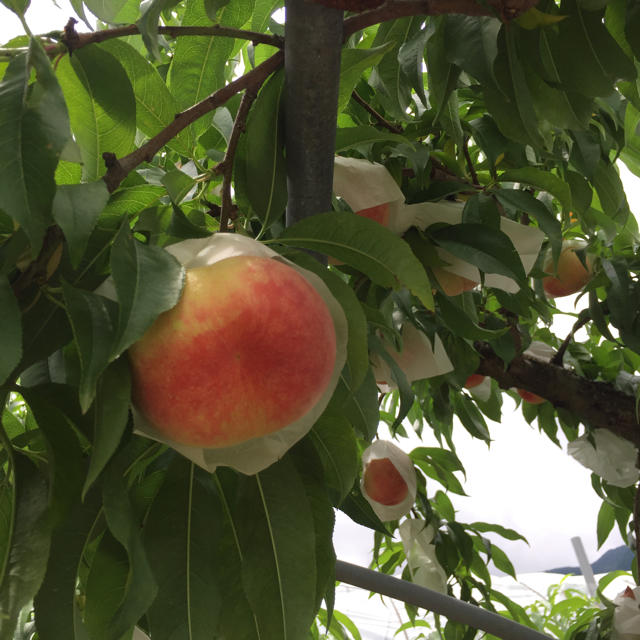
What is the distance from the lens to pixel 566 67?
0.47 meters

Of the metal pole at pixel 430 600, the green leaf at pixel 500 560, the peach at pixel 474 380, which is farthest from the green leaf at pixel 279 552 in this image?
the green leaf at pixel 500 560

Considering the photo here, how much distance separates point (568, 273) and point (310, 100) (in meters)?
→ 0.80

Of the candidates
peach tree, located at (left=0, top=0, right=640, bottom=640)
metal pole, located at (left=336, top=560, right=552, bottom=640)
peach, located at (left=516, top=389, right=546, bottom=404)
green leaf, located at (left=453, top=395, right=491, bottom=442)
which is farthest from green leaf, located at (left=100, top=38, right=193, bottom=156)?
peach, located at (left=516, top=389, right=546, bottom=404)

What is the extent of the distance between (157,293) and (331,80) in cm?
20

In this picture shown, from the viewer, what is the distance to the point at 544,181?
1.92 feet

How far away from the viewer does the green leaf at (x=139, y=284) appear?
0.26m

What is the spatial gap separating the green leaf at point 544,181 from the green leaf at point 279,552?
330mm

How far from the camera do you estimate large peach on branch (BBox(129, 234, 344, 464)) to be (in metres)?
0.30

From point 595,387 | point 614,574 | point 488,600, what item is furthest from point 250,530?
point 614,574

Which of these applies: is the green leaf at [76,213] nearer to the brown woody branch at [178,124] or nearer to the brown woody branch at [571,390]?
the brown woody branch at [178,124]

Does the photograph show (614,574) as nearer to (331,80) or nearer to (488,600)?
(488,600)

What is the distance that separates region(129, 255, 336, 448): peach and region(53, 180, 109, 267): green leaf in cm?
4

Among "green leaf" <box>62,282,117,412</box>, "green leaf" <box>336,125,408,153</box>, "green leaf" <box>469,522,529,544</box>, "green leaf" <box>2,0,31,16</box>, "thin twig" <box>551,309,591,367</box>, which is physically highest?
"green leaf" <box>2,0,31,16</box>

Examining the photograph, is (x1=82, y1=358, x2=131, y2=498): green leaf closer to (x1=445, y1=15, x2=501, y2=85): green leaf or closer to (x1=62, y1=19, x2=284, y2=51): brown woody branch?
(x1=62, y1=19, x2=284, y2=51): brown woody branch
